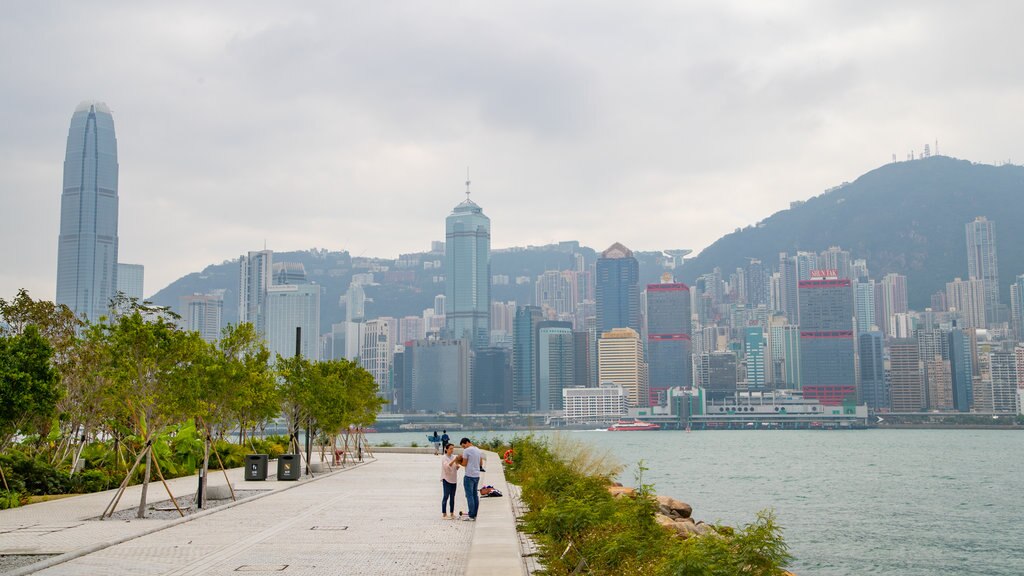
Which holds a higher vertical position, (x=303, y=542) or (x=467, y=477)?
(x=467, y=477)

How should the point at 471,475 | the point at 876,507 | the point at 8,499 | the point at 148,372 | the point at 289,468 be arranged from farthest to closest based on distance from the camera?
1. the point at 876,507
2. the point at 289,468
3. the point at 8,499
4. the point at 148,372
5. the point at 471,475

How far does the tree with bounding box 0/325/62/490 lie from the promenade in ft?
7.33

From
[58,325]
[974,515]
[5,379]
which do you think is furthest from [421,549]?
[974,515]

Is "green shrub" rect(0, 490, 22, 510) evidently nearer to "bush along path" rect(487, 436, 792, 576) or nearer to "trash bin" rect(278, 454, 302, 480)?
"trash bin" rect(278, 454, 302, 480)

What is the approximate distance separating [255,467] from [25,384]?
33.3 ft

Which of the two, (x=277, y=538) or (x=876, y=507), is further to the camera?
(x=876, y=507)

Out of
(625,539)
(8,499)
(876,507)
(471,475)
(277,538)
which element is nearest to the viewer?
Result: (625,539)

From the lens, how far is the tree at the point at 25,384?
2266 centimetres

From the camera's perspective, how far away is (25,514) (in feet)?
68.4

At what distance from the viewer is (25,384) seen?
2284 centimetres

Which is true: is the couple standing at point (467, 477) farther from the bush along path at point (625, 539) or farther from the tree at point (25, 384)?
the tree at point (25, 384)

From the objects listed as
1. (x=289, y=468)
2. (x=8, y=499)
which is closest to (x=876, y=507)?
(x=289, y=468)

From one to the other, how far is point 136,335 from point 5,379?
16.9 feet

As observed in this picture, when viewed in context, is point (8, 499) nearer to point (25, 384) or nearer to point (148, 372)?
point (25, 384)
